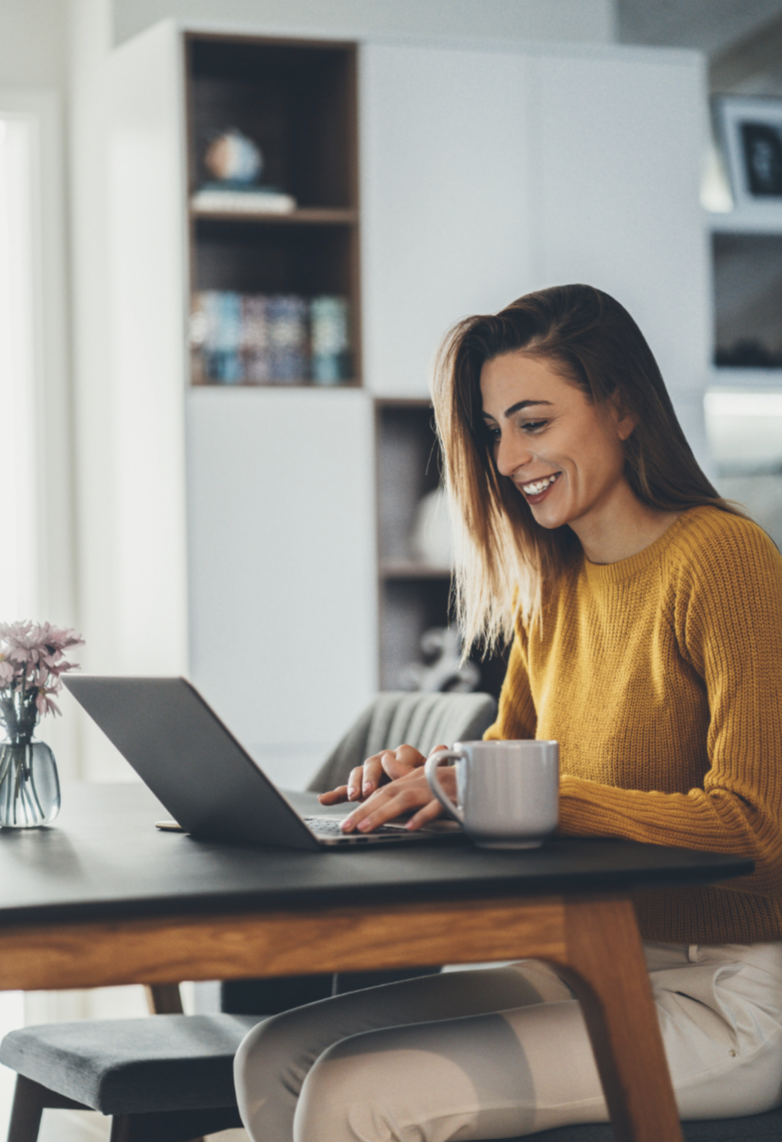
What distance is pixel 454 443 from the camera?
5.66 ft

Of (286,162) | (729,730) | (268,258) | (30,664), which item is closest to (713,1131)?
(729,730)

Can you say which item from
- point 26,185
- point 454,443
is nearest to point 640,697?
point 454,443

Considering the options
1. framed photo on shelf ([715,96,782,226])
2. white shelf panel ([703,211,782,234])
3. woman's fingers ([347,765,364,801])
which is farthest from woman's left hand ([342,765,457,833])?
framed photo on shelf ([715,96,782,226])

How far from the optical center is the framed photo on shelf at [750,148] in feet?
13.0

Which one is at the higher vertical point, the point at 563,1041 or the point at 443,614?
the point at 443,614

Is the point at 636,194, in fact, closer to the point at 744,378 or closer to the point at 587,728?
the point at 744,378

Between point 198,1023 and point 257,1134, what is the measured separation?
1.36 ft

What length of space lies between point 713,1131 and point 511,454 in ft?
2.41

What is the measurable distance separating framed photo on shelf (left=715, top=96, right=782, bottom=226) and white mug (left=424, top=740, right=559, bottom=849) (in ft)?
10.4

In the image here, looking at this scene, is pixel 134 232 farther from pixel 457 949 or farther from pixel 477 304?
pixel 457 949

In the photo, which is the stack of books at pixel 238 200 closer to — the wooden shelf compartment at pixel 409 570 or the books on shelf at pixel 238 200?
the books on shelf at pixel 238 200

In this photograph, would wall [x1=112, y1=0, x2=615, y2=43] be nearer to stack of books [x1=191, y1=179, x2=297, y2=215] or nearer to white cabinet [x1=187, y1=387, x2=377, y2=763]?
stack of books [x1=191, y1=179, x2=297, y2=215]

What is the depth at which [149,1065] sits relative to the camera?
4.91 feet

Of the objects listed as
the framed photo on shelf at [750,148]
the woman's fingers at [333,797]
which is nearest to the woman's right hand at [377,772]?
the woman's fingers at [333,797]
